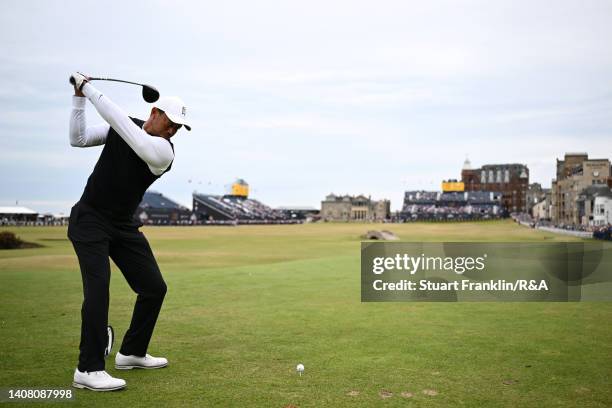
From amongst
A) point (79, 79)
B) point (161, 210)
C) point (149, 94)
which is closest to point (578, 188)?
point (161, 210)

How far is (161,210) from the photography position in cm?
17125

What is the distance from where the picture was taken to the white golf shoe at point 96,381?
6.14 meters

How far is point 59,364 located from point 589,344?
25.9 feet

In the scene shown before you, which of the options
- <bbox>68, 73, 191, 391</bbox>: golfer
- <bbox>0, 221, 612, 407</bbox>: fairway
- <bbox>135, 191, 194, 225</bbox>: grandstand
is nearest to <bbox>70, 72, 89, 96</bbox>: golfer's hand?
<bbox>68, 73, 191, 391</bbox>: golfer

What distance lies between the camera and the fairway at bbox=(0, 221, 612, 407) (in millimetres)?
6039

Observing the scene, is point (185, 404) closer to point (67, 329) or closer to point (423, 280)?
point (67, 329)

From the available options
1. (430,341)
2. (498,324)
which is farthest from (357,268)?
(430,341)

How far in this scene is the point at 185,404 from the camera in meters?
5.61

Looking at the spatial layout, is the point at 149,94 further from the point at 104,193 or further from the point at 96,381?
the point at 96,381

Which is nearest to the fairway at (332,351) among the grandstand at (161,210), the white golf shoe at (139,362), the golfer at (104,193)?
the white golf shoe at (139,362)

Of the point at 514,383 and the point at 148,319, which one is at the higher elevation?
the point at 148,319

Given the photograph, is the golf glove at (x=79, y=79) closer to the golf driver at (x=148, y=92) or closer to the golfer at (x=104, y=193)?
the golfer at (x=104, y=193)

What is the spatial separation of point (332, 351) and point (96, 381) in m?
3.36

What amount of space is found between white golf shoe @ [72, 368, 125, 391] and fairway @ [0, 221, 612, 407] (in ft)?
0.41
